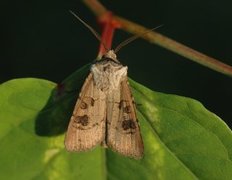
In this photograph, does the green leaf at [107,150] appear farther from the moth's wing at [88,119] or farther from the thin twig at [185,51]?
the thin twig at [185,51]

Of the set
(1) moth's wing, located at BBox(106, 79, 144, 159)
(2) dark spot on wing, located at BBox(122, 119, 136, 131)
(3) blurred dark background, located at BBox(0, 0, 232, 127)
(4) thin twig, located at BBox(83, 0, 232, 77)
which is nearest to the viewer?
(4) thin twig, located at BBox(83, 0, 232, 77)

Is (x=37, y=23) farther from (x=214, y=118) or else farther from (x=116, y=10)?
(x=214, y=118)

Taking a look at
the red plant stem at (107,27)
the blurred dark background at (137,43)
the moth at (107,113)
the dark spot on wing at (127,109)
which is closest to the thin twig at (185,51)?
the red plant stem at (107,27)

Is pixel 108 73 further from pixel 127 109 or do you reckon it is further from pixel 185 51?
pixel 185 51

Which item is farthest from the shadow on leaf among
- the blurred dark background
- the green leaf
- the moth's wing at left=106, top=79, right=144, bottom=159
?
the blurred dark background

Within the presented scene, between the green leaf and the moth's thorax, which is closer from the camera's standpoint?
the green leaf

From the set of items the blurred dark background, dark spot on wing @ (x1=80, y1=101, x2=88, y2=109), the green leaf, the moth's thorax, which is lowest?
the green leaf

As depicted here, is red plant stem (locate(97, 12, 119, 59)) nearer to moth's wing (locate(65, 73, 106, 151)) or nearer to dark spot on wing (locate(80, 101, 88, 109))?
moth's wing (locate(65, 73, 106, 151))

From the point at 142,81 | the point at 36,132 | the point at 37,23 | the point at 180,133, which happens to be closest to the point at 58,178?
the point at 36,132
